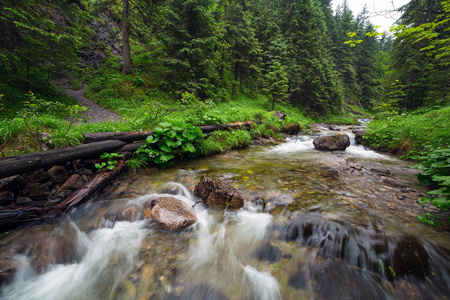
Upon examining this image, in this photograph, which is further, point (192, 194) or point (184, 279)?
point (192, 194)

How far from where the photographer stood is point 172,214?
2.95 meters

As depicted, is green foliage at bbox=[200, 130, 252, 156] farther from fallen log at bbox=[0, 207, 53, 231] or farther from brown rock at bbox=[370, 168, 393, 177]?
brown rock at bbox=[370, 168, 393, 177]

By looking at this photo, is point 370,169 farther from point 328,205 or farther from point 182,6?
point 182,6

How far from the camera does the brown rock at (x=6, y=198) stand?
8.71ft

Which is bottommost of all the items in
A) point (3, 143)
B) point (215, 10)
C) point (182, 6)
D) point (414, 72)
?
point (3, 143)

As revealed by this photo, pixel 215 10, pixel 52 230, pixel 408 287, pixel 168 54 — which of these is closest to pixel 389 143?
pixel 408 287

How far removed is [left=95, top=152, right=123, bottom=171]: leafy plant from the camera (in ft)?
12.9

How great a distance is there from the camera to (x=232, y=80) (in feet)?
62.7

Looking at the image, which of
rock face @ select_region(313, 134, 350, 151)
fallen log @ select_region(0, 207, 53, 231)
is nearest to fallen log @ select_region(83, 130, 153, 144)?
fallen log @ select_region(0, 207, 53, 231)

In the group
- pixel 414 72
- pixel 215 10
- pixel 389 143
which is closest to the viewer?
pixel 389 143

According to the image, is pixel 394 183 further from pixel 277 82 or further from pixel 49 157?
pixel 277 82

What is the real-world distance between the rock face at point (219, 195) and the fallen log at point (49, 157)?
102 inches

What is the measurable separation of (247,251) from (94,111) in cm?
1091

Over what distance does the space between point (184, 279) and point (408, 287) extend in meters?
2.57
